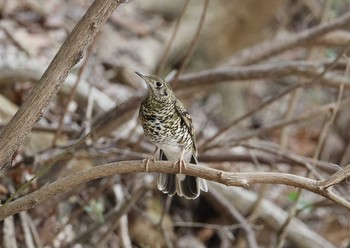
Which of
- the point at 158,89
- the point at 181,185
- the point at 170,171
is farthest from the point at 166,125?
the point at 170,171

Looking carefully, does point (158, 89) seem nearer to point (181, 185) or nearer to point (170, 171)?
point (181, 185)

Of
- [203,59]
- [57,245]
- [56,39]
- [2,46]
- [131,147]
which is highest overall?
[203,59]

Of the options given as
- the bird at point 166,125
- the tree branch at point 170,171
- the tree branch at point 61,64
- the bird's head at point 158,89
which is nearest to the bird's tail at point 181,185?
the bird at point 166,125

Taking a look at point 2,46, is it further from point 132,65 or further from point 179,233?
point 179,233

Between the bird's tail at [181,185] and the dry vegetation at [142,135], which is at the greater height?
the dry vegetation at [142,135]

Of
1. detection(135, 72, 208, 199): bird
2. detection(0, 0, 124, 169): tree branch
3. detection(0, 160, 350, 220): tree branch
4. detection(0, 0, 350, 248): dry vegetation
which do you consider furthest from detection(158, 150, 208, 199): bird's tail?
detection(0, 0, 124, 169): tree branch

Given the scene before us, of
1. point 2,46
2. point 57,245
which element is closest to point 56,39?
point 2,46

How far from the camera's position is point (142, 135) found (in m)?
4.21

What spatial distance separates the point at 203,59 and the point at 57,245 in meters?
4.03

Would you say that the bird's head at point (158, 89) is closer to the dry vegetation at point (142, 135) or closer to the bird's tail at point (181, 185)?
the dry vegetation at point (142, 135)

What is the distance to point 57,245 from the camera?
14.2ft

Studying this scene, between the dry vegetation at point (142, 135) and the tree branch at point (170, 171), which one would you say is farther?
the dry vegetation at point (142, 135)

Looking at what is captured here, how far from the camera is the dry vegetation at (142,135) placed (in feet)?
7.37

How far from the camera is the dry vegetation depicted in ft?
7.37
